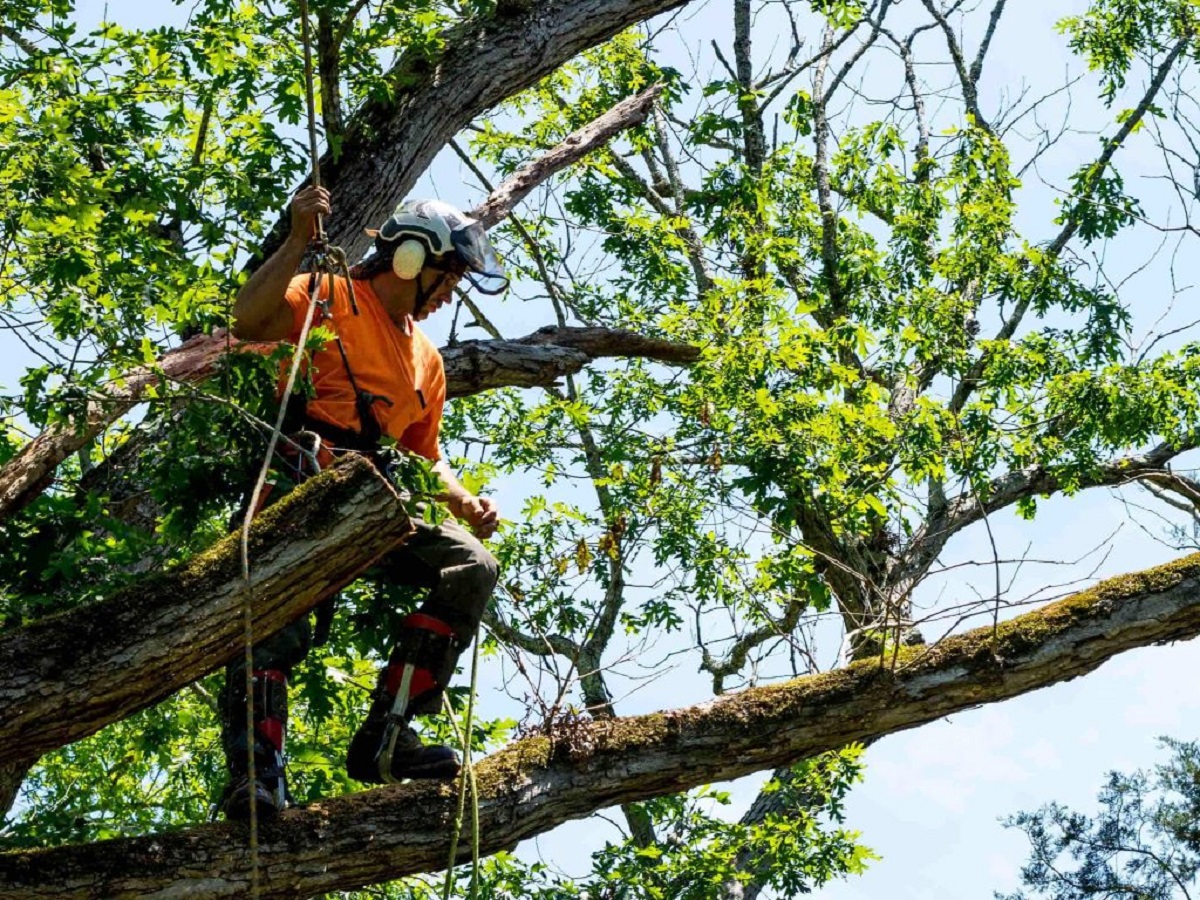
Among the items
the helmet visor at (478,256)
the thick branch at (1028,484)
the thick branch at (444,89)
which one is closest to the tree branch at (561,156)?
the thick branch at (444,89)

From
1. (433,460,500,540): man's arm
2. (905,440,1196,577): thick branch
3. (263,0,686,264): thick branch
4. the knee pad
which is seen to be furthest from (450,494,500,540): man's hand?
(905,440,1196,577): thick branch

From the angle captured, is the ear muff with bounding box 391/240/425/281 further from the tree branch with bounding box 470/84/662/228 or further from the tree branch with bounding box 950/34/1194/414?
the tree branch with bounding box 950/34/1194/414

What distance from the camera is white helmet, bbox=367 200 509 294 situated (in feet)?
17.7

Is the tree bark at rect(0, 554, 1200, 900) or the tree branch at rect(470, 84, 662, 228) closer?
the tree bark at rect(0, 554, 1200, 900)

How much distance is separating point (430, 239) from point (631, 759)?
1.85 m

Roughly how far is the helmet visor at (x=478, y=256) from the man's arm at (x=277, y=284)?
559mm

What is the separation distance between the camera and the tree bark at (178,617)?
4195mm

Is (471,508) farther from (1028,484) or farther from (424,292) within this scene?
(1028,484)

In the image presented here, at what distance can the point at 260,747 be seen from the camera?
4.83m

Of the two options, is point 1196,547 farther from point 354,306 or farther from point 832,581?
point 832,581

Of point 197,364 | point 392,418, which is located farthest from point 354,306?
point 197,364

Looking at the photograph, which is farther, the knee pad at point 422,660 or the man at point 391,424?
the knee pad at point 422,660

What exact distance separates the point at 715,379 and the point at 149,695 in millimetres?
7382

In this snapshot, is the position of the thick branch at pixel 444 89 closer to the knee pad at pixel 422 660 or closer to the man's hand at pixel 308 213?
the man's hand at pixel 308 213
